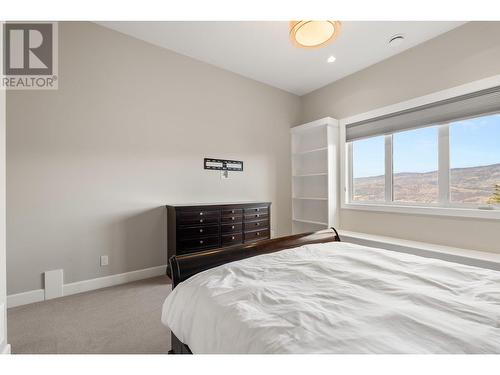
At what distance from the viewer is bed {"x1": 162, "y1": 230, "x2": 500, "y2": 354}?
761 millimetres

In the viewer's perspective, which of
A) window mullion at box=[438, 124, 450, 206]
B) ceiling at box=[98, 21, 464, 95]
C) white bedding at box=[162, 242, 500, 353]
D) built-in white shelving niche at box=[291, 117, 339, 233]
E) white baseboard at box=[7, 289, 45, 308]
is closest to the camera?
white bedding at box=[162, 242, 500, 353]

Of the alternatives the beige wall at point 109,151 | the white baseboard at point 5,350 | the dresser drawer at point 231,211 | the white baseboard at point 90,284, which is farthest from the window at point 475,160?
the white baseboard at point 5,350

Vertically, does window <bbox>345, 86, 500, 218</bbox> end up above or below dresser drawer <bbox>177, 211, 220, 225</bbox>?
above

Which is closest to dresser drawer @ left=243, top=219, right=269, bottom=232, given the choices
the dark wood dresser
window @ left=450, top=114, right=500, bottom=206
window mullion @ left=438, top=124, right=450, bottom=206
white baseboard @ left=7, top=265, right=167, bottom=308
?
the dark wood dresser

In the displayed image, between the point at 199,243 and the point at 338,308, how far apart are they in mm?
2226

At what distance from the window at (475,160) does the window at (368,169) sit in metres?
0.82

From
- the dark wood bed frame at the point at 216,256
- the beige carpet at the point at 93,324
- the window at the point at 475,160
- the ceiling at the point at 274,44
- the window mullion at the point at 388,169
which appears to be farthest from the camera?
the window mullion at the point at 388,169

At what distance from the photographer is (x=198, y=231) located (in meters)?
2.94

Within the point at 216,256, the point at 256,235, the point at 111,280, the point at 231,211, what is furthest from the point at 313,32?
the point at 111,280

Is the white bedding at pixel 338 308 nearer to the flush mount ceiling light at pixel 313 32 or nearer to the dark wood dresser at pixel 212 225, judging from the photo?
the dark wood dresser at pixel 212 225

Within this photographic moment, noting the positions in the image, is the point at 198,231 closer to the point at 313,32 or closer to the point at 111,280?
the point at 111,280

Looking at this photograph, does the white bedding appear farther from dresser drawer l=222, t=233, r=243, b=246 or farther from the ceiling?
the ceiling

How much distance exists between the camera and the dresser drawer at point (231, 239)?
124 inches
